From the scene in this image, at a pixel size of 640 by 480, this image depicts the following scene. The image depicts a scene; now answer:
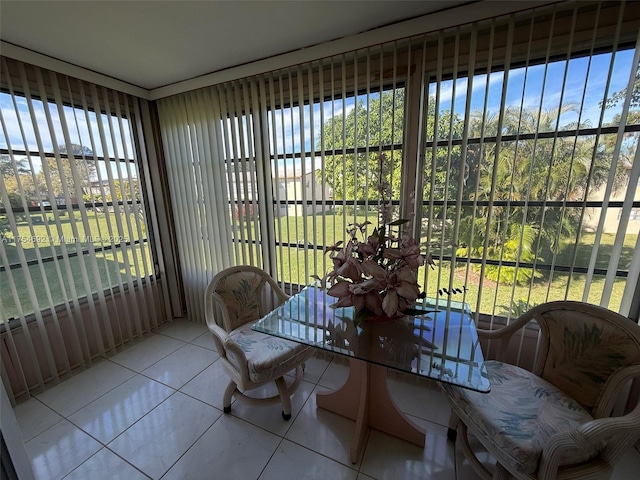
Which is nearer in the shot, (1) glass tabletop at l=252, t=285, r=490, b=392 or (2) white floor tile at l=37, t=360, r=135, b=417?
Result: (1) glass tabletop at l=252, t=285, r=490, b=392

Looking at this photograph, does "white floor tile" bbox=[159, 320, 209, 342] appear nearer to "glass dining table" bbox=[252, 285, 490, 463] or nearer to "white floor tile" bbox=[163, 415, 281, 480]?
"white floor tile" bbox=[163, 415, 281, 480]

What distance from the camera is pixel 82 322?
6.84 ft

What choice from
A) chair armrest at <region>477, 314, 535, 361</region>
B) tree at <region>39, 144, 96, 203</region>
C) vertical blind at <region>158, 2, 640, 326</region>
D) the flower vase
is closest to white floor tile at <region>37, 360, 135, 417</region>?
tree at <region>39, 144, 96, 203</region>

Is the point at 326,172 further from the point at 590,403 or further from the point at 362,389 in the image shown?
the point at 590,403

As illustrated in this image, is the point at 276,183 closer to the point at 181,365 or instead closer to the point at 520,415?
the point at 181,365

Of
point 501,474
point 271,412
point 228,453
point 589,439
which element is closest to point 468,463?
point 501,474

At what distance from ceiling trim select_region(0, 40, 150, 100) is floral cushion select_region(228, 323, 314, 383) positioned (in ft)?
7.30

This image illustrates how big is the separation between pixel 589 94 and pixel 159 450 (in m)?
Result: 3.06

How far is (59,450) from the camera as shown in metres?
1.45

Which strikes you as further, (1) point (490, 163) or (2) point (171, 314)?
(2) point (171, 314)

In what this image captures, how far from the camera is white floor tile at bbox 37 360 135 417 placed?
1771 mm

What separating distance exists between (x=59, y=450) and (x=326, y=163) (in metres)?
2.42

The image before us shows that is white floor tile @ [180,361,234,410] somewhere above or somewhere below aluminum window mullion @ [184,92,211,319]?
below

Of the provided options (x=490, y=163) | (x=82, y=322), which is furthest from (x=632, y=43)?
(x=82, y=322)
